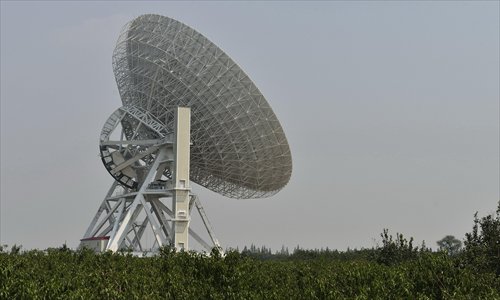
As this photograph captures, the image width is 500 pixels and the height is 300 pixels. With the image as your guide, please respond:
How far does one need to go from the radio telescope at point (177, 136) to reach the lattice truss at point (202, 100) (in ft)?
0.26

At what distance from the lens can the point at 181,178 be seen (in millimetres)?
57562

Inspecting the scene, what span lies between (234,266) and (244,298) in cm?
879

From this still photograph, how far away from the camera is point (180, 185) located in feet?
189

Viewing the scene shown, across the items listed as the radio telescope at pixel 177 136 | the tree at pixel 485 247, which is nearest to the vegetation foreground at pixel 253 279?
the tree at pixel 485 247

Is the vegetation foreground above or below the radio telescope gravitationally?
below

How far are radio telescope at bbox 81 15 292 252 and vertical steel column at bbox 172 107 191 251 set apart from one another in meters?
0.08

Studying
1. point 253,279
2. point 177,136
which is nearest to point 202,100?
point 177,136

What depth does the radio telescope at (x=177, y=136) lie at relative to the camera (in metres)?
56.3

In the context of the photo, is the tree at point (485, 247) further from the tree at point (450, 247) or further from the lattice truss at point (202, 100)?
the lattice truss at point (202, 100)

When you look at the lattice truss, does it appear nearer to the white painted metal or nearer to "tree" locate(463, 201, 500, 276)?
the white painted metal

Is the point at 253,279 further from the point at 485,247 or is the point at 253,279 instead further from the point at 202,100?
the point at 202,100

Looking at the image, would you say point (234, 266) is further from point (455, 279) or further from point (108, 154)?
point (108, 154)

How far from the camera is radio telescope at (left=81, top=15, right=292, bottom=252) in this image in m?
56.3

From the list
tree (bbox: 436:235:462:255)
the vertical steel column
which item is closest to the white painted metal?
the vertical steel column
